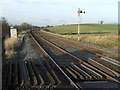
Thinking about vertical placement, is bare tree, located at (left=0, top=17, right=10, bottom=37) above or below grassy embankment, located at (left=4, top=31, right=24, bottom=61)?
above

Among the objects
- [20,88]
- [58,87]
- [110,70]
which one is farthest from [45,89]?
[110,70]

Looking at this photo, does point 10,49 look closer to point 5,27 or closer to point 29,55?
point 29,55

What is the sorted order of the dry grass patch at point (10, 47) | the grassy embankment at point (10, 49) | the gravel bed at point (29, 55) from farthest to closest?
the dry grass patch at point (10, 47), the grassy embankment at point (10, 49), the gravel bed at point (29, 55)

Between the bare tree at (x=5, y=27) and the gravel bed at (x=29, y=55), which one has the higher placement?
the bare tree at (x=5, y=27)

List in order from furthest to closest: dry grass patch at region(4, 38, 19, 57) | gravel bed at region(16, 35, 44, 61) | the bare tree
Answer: the bare tree, dry grass patch at region(4, 38, 19, 57), gravel bed at region(16, 35, 44, 61)

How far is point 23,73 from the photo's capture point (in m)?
7.71

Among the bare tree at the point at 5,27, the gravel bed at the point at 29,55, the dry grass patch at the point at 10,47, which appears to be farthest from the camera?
the bare tree at the point at 5,27

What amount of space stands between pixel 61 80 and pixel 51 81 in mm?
418

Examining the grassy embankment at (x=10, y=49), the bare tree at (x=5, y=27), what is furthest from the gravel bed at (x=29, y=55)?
the bare tree at (x=5, y=27)

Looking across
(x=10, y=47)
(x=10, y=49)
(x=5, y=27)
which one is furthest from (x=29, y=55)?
(x=5, y=27)

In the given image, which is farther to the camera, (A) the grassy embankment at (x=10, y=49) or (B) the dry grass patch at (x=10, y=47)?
(B) the dry grass patch at (x=10, y=47)

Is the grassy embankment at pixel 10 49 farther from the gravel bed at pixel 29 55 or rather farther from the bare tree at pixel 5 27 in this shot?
the bare tree at pixel 5 27

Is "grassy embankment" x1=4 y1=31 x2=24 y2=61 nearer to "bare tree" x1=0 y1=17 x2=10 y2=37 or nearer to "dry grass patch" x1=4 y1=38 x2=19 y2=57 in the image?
"dry grass patch" x1=4 y1=38 x2=19 y2=57

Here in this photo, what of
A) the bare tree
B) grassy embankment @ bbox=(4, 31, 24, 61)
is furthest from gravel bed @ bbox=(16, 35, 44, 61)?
the bare tree
